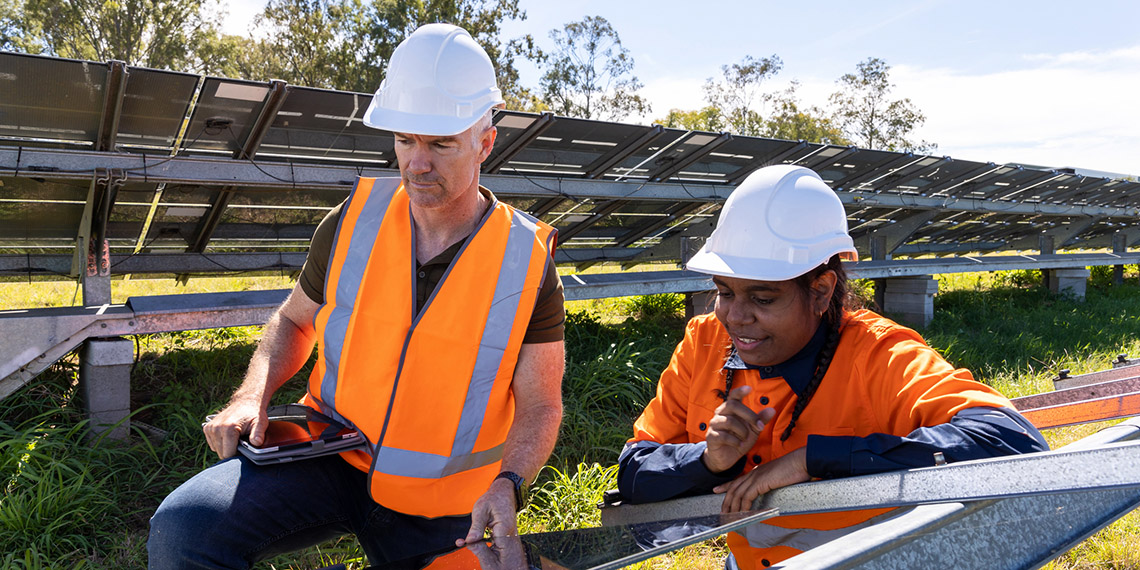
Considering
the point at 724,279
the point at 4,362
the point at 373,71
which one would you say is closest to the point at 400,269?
the point at 724,279

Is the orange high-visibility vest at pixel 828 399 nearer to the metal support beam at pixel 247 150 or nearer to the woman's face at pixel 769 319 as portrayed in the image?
the woman's face at pixel 769 319

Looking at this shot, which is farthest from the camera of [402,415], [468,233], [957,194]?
[957,194]

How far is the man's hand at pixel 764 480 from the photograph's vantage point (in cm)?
174

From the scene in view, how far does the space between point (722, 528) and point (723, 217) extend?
1.02 m

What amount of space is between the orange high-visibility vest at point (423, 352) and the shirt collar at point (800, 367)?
762mm

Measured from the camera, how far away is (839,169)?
9352 mm

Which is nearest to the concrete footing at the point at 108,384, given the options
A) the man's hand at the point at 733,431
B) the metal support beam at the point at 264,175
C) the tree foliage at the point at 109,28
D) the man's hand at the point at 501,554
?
the metal support beam at the point at 264,175

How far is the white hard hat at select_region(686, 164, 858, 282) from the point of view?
2.08 meters

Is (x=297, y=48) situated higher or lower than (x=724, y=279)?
higher

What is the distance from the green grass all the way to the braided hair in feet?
1.52

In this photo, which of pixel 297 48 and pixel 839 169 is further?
pixel 297 48

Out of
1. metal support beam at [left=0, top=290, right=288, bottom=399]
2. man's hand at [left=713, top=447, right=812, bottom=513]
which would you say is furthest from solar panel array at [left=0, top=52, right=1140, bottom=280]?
man's hand at [left=713, top=447, right=812, bottom=513]

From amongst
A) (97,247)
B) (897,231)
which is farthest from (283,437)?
(897,231)

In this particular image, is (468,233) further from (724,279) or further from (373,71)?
(373,71)
